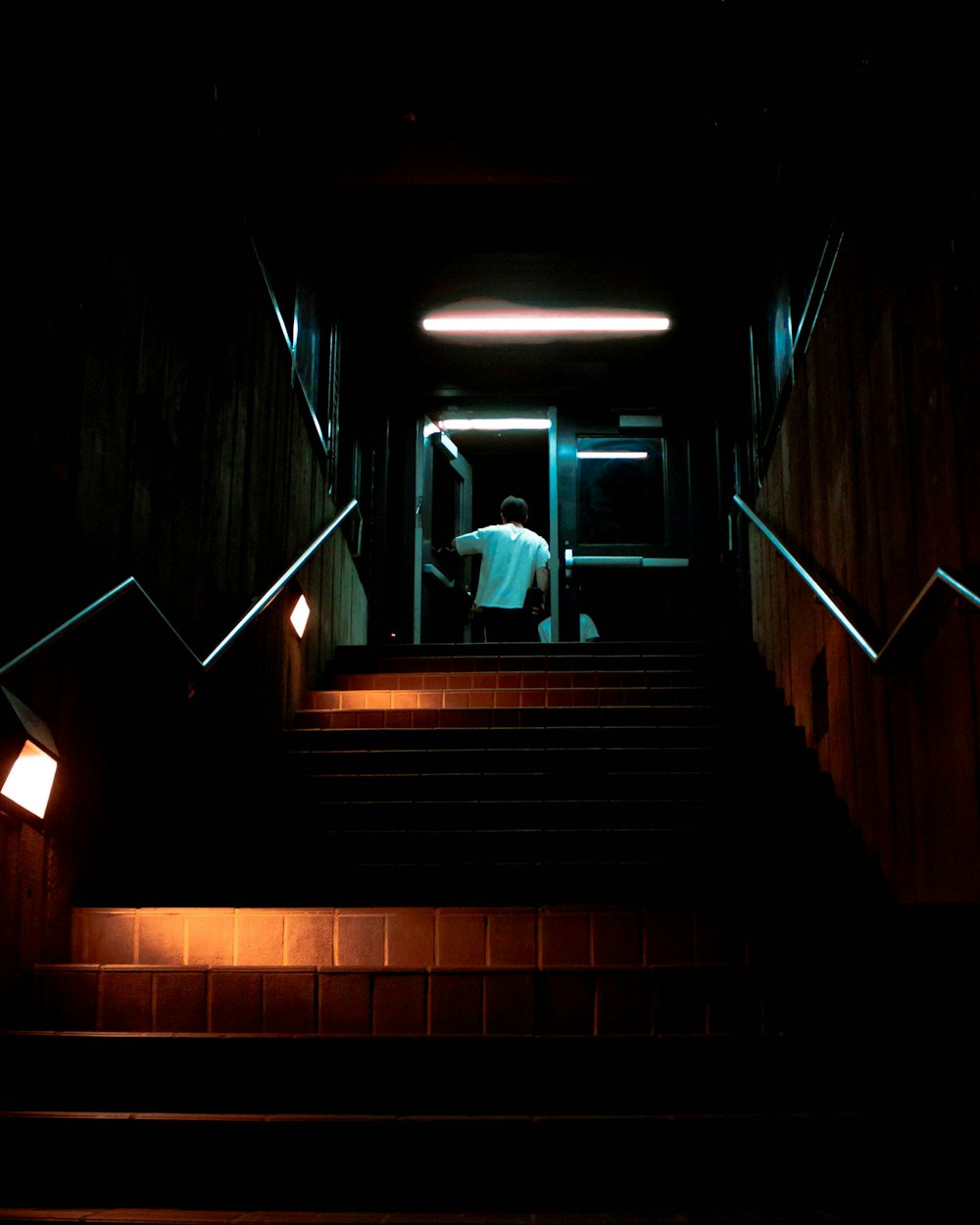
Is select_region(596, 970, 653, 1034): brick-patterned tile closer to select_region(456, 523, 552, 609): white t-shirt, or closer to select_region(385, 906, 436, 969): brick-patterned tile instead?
select_region(385, 906, 436, 969): brick-patterned tile

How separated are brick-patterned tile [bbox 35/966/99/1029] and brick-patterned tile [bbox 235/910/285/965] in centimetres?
38

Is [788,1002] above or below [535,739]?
below

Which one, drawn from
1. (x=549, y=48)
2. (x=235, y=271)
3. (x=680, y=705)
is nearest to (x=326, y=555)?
(x=235, y=271)

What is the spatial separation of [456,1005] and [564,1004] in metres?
0.28

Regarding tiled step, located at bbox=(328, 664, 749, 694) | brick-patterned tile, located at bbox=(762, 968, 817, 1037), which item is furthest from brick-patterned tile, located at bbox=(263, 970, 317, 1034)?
tiled step, located at bbox=(328, 664, 749, 694)

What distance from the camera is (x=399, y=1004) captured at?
2.53 m

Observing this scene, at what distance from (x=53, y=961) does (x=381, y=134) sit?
471 cm

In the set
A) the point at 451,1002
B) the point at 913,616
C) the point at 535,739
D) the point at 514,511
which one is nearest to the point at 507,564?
the point at 514,511

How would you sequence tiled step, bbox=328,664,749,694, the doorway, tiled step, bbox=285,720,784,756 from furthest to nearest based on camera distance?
the doorway, tiled step, bbox=328,664,749,694, tiled step, bbox=285,720,784,756

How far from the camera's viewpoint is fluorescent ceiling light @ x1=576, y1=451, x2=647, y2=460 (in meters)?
8.77

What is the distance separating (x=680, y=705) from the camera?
4668 millimetres

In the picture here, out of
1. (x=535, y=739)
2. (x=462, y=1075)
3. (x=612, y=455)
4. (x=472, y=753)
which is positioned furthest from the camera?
(x=612, y=455)

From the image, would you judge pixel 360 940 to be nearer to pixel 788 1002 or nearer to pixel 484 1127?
pixel 484 1127

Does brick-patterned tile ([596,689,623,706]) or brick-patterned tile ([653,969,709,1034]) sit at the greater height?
brick-patterned tile ([596,689,623,706])
